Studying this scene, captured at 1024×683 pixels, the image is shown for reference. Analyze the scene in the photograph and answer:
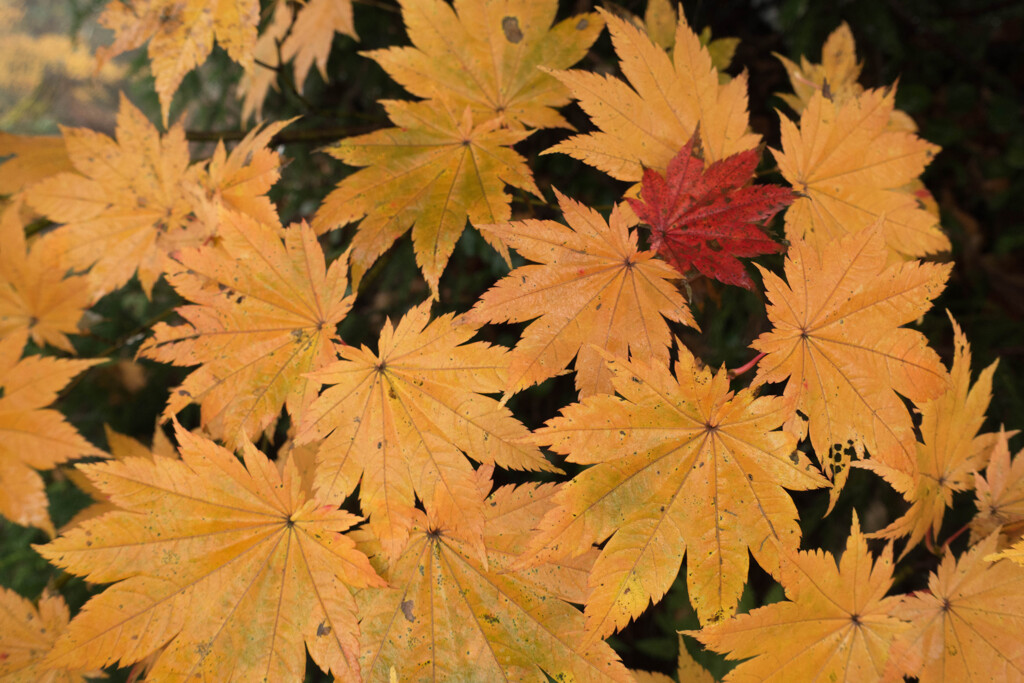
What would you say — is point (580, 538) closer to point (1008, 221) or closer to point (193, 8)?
point (193, 8)

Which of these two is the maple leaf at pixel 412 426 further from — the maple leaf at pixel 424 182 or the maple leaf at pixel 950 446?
the maple leaf at pixel 950 446

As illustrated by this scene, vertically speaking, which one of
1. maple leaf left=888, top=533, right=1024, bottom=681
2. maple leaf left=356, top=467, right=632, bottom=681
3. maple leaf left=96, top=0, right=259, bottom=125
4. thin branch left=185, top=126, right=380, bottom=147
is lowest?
maple leaf left=888, top=533, right=1024, bottom=681

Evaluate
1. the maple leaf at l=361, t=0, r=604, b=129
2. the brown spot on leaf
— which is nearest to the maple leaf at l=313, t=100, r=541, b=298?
the maple leaf at l=361, t=0, r=604, b=129

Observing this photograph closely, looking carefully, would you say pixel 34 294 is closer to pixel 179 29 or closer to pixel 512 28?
pixel 179 29

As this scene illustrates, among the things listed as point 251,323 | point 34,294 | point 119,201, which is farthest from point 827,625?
point 34,294

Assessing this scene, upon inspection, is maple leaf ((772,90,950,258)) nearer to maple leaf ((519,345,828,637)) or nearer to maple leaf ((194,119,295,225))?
maple leaf ((519,345,828,637))
